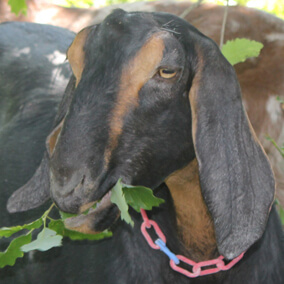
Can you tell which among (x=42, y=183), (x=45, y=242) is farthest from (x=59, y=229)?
(x=42, y=183)

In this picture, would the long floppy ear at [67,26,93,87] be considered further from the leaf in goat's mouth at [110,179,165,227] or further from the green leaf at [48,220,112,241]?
the green leaf at [48,220,112,241]

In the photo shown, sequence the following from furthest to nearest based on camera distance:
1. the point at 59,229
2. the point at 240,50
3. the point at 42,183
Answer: the point at 240,50 < the point at 42,183 < the point at 59,229

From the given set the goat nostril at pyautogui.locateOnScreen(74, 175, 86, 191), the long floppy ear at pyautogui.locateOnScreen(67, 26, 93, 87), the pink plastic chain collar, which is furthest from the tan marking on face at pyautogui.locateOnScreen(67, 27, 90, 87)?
the pink plastic chain collar

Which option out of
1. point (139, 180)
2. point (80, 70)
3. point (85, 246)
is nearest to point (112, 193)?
point (139, 180)

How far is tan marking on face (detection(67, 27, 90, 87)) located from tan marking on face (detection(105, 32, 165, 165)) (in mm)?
258

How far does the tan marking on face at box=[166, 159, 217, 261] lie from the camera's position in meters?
2.67

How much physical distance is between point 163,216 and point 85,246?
46 centimetres

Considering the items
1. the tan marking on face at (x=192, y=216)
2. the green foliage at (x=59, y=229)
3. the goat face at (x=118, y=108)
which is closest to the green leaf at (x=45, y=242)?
the green foliage at (x=59, y=229)

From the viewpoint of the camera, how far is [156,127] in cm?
236

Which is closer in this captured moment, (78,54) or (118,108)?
(118,108)

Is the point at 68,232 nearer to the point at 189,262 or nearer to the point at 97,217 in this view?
the point at 97,217

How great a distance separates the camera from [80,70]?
2449 mm

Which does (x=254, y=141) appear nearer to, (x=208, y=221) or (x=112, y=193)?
(x=208, y=221)

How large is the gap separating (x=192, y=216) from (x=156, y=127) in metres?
0.58
